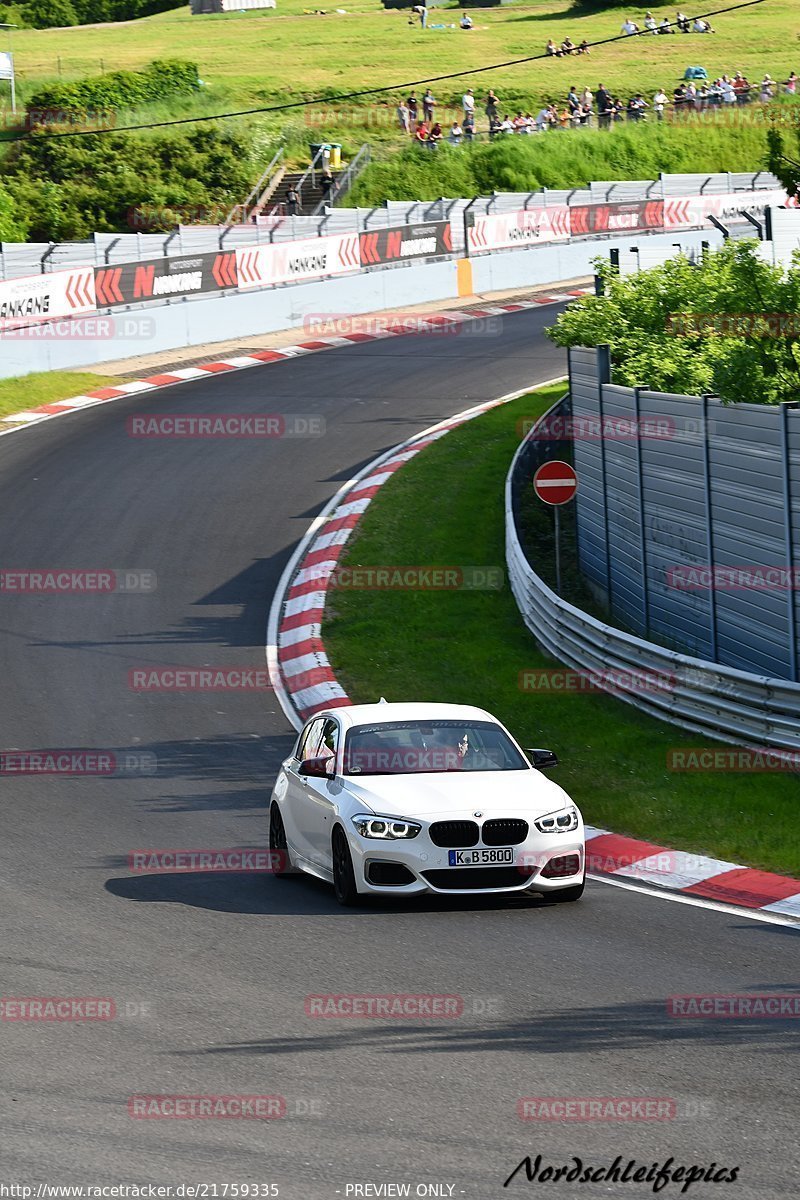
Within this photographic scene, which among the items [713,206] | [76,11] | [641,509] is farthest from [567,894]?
[76,11]

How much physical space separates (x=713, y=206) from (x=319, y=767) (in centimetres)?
4686

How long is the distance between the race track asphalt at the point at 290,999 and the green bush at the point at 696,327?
5939 millimetres

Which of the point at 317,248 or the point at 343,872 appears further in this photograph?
the point at 317,248

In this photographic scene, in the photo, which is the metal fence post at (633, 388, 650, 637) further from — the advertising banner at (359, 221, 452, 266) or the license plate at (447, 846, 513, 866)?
the advertising banner at (359, 221, 452, 266)

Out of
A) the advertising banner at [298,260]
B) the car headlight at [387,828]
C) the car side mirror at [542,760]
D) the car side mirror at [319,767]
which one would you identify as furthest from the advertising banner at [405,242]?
the car headlight at [387,828]

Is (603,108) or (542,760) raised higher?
(603,108)

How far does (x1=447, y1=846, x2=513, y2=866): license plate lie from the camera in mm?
11070

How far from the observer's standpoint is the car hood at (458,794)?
1114 cm

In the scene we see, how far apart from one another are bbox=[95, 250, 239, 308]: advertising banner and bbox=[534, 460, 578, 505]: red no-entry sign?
61.1 feet

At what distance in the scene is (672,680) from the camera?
52.0 ft

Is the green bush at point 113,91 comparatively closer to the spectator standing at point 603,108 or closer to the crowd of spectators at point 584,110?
the crowd of spectators at point 584,110

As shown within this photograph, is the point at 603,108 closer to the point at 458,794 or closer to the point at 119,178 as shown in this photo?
the point at 119,178

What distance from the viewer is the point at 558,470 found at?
19.6 m

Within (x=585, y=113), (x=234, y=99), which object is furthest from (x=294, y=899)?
(x=234, y=99)
